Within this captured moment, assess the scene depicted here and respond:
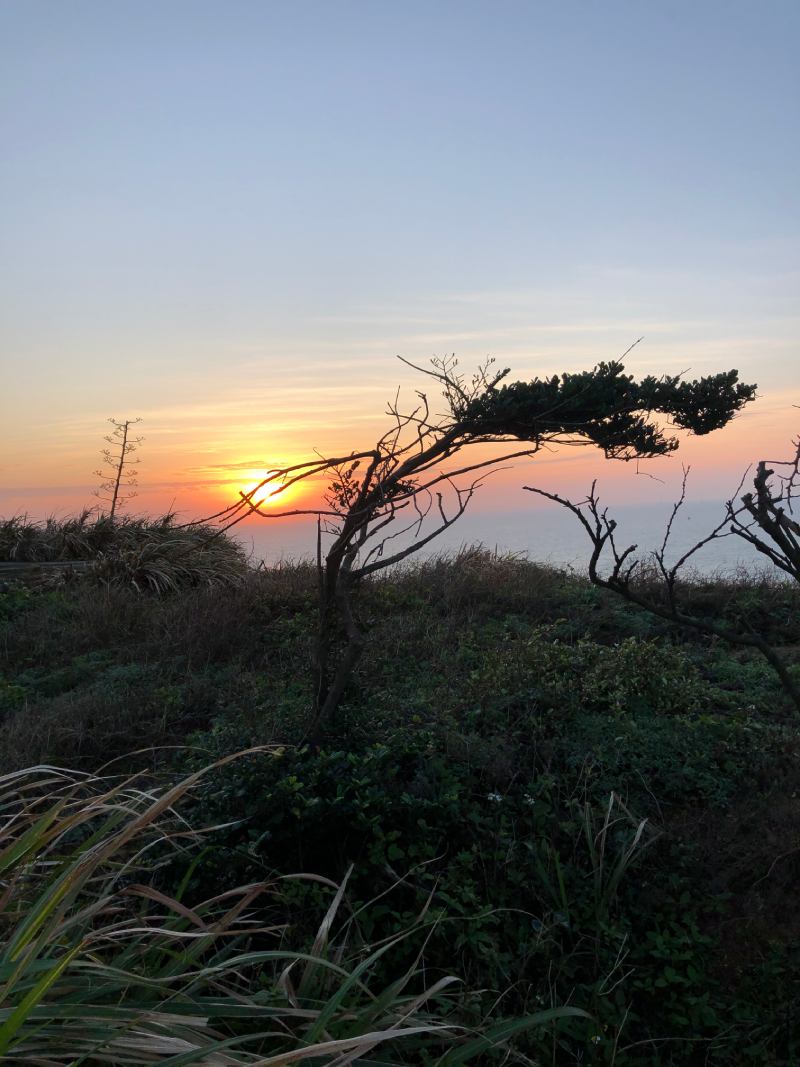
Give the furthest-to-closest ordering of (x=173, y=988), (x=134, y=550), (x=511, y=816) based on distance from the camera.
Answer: (x=134, y=550) → (x=511, y=816) → (x=173, y=988)

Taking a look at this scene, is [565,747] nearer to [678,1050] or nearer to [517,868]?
[517,868]

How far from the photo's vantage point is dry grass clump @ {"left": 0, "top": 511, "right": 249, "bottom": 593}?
11406 mm

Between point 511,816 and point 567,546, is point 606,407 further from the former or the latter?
point 567,546

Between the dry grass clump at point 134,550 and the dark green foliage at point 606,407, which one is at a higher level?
the dark green foliage at point 606,407

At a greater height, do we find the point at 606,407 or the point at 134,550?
the point at 606,407

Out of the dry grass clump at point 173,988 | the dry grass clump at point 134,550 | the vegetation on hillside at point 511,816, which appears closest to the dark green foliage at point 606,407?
the vegetation on hillside at point 511,816

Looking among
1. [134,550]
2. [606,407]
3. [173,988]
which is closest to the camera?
[173,988]

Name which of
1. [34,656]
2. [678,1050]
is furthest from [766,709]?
[34,656]

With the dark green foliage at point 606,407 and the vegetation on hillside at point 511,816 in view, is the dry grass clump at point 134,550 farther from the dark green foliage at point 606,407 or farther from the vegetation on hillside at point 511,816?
the dark green foliage at point 606,407

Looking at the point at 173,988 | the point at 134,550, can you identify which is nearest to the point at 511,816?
the point at 173,988

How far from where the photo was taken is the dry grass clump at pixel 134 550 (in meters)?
11.4

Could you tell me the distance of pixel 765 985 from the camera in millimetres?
3543

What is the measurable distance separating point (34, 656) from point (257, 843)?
17.9ft

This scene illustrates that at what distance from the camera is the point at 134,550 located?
1220 centimetres
